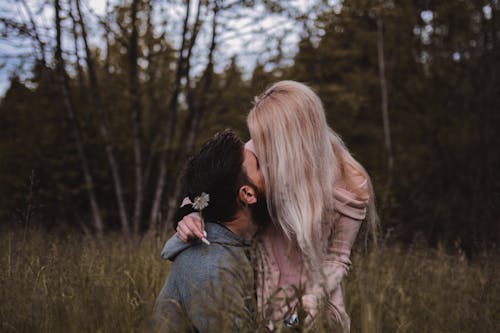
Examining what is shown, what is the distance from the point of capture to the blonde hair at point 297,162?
8.19 feet

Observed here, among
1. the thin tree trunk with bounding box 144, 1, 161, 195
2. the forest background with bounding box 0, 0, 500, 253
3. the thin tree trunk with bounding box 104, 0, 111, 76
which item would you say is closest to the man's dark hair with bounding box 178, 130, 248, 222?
the forest background with bounding box 0, 0, 500, 253

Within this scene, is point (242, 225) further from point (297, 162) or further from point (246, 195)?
point (297, 162)

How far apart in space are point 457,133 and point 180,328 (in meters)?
8.42

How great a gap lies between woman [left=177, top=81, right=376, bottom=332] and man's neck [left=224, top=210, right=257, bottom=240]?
4.6 inches

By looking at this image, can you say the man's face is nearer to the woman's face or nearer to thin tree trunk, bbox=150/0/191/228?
the woman's face

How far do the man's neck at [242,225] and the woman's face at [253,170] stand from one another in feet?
0.50

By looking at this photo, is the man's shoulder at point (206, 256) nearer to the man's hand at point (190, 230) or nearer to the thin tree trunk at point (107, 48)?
the man's hand at point (190, 230)

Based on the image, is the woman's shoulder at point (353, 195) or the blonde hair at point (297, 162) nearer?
the blonde hair at point (297, 162)

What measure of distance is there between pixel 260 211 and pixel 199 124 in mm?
5184

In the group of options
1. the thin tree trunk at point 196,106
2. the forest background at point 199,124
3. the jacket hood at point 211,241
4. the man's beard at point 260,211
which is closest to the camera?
the jacket hood at point 211,241

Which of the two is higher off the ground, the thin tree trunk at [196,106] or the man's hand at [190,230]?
the thin tree trunk at [196,106]

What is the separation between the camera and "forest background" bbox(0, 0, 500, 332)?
157 inches

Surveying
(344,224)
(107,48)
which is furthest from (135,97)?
(344,224)

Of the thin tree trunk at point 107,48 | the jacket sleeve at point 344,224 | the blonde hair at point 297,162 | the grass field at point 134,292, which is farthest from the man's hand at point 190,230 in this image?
the thin tree trunk at point 107,48
